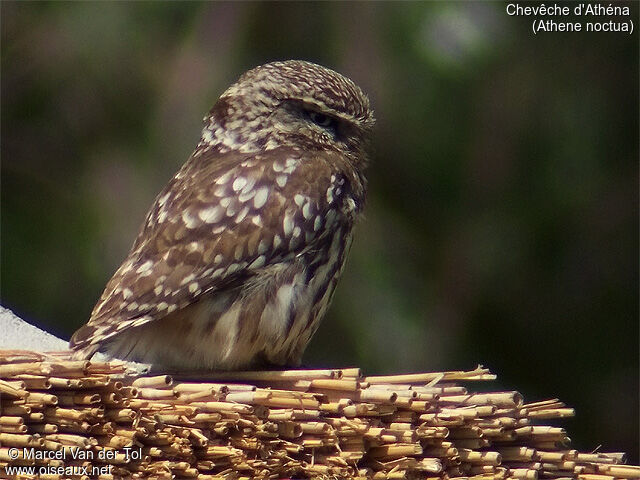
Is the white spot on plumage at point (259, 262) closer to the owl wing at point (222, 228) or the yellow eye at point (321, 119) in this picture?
the owl wing at point (222, 228)

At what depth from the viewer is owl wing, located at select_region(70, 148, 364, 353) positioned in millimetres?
3643

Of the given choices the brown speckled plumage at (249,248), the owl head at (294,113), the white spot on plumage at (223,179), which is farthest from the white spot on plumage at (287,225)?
the owl head at (294,113)

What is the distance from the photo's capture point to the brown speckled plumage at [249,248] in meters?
3.69

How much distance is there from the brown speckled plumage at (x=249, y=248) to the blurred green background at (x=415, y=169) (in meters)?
2.01

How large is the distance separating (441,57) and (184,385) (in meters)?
3.24

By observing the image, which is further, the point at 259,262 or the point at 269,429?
the point at 259,262

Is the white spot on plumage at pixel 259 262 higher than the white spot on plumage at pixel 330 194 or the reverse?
the reverse

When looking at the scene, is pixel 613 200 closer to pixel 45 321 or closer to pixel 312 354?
pixel 312 354

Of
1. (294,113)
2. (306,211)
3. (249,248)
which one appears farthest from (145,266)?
(294,113)

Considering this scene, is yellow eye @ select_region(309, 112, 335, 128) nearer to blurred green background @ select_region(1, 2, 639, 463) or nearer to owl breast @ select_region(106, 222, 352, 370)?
owl breast @ select_region(106, 222, 352, 370)

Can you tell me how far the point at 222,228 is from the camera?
150 inches

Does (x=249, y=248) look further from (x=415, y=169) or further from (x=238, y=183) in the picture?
(x=415, y=169)

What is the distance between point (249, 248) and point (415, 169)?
3284 mm

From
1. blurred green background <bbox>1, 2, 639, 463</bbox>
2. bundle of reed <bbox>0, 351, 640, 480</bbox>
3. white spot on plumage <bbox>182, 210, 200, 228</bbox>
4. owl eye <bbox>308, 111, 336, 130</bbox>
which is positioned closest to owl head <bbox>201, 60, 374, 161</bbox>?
owl eye <bbox>308, 111, 336, 130</bbox>
